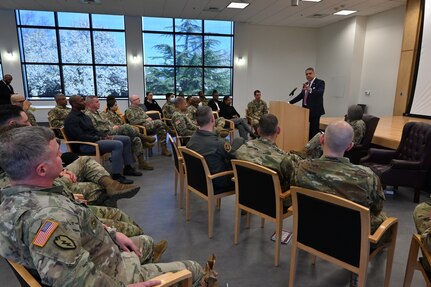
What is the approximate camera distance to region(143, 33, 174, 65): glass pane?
10000 millimetres

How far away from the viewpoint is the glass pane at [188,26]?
400 inches

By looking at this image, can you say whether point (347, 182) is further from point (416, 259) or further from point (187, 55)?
point (187, 55)

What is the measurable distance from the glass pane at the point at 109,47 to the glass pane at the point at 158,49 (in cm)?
79

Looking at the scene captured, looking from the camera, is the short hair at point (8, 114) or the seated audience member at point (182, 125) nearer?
the short hair at point (8, 114)

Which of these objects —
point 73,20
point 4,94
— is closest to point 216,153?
point 4,94

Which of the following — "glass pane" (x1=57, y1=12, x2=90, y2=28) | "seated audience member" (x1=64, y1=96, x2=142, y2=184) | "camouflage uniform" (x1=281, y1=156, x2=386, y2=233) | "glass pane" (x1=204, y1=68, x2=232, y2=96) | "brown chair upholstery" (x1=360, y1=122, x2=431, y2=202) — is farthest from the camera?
"glass pane" (x1=204, y1=68, x2=232, y2=96)

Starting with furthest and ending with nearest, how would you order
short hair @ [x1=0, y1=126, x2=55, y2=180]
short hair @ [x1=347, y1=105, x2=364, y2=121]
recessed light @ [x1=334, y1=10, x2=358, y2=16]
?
recessed light @ [x1=334, y1=10, x2=358, y2=16] < short hair @ [x1=347, y1=105, x2=364, y2=121] < short hair @ [x1=0, y1=126, x2=55, y2=180]

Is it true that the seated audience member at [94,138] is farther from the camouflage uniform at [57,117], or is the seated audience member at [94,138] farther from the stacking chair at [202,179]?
the stacking chair at [202,179]

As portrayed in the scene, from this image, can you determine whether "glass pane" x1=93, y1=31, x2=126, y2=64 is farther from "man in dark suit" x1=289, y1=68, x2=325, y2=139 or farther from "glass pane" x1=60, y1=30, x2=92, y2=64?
"man in dark suit" x1=289, y1=68, x2=325, y2=139

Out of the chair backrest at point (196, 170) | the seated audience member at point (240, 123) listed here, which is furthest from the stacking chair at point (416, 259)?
the seated audience member at point (240, 123)

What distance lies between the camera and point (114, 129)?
4738 mm

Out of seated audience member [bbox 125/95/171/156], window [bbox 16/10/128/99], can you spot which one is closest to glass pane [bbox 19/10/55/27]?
window [bbox 16/10/128/99]

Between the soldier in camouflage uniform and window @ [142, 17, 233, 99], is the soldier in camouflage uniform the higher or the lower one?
the lower one

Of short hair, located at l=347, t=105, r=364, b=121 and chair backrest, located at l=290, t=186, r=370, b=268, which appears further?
short hair, located at l=347, t=105, r=364, b=121
